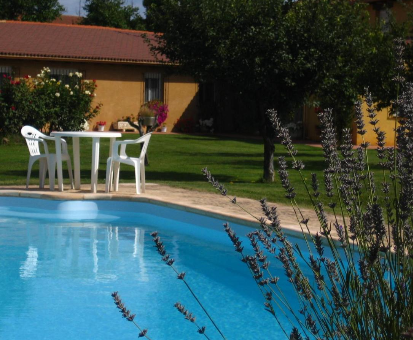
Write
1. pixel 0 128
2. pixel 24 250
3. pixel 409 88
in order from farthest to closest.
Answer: pixel 0 128 < pixel 24 250 < pixel 409 88

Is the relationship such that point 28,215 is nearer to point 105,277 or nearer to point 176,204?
point 176,204

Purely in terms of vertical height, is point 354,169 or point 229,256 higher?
point 354,169

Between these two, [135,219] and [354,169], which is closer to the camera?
[354,169]

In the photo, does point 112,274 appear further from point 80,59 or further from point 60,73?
point 60,73

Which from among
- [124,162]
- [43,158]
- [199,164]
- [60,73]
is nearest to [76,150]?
[43,158]

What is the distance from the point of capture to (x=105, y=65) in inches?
1093

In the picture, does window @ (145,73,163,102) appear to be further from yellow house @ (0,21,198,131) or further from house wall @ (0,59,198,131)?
house wall @ (0,59,198,131)

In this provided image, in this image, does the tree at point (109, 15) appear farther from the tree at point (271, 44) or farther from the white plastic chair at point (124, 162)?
the white plastic chair at point (124, 162)

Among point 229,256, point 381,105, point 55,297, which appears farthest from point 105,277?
→ point 381,105

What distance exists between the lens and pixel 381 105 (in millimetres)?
16516

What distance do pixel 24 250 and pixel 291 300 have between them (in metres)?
3.52

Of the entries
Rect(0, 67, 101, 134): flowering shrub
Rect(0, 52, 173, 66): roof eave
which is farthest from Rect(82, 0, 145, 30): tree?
Rect(0, 67, 101, 134): flowering shrub

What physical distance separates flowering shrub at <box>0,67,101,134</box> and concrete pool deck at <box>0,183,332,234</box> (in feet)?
32.6

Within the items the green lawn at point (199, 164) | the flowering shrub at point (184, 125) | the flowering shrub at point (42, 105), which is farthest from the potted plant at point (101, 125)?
the flowering shrub at point (42, 105)
